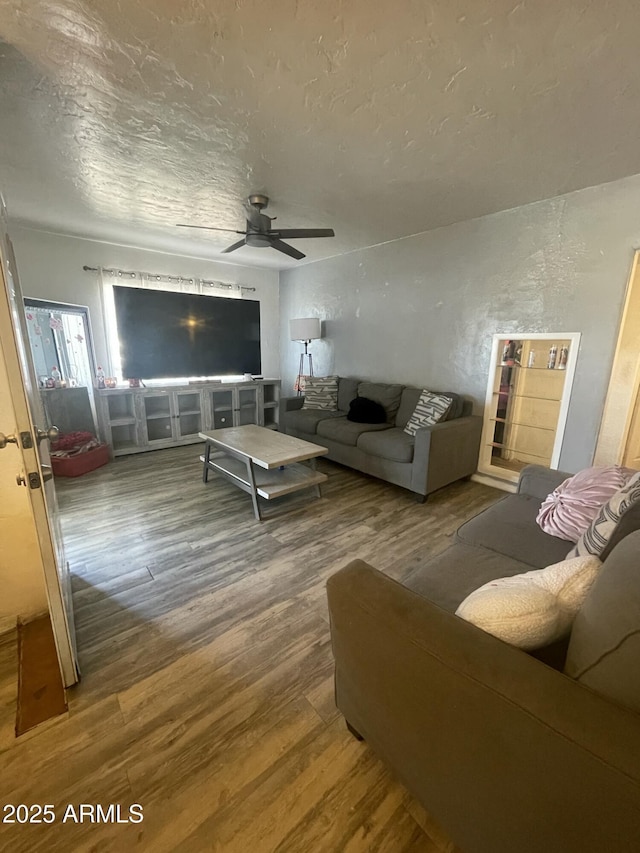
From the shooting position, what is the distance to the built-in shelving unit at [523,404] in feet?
9.76

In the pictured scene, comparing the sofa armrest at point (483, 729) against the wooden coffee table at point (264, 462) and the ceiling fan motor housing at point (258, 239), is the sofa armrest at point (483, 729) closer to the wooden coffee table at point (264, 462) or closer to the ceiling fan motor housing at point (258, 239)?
the wooden coffee table at point (264, 462)

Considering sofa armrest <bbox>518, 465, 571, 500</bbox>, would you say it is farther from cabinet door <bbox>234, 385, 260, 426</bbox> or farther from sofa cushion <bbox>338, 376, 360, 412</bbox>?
cabinet door <bbox>234, 385, 260, 426</bbox>

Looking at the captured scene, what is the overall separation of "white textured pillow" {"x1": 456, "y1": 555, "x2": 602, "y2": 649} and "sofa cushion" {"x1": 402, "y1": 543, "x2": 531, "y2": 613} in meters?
0.34

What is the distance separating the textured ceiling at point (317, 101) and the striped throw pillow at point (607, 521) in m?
1.60

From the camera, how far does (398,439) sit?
3029 mm

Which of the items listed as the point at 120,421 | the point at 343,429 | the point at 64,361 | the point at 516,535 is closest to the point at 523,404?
the point at 343,429

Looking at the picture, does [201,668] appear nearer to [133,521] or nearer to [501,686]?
[501,686]

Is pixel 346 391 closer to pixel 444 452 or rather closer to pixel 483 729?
pixel 444 452

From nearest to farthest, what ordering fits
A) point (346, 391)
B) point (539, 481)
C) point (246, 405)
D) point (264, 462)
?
point (539, 481) < point (264, 462) < point (346, 391) < point (246, 405)

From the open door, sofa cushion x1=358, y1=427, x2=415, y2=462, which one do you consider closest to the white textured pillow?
the open door

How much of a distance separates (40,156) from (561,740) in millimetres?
3424

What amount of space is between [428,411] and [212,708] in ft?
8.80

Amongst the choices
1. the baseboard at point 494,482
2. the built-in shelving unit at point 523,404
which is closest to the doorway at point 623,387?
the built-in shelving unit at point 523,404

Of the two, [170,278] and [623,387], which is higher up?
[170,278]
